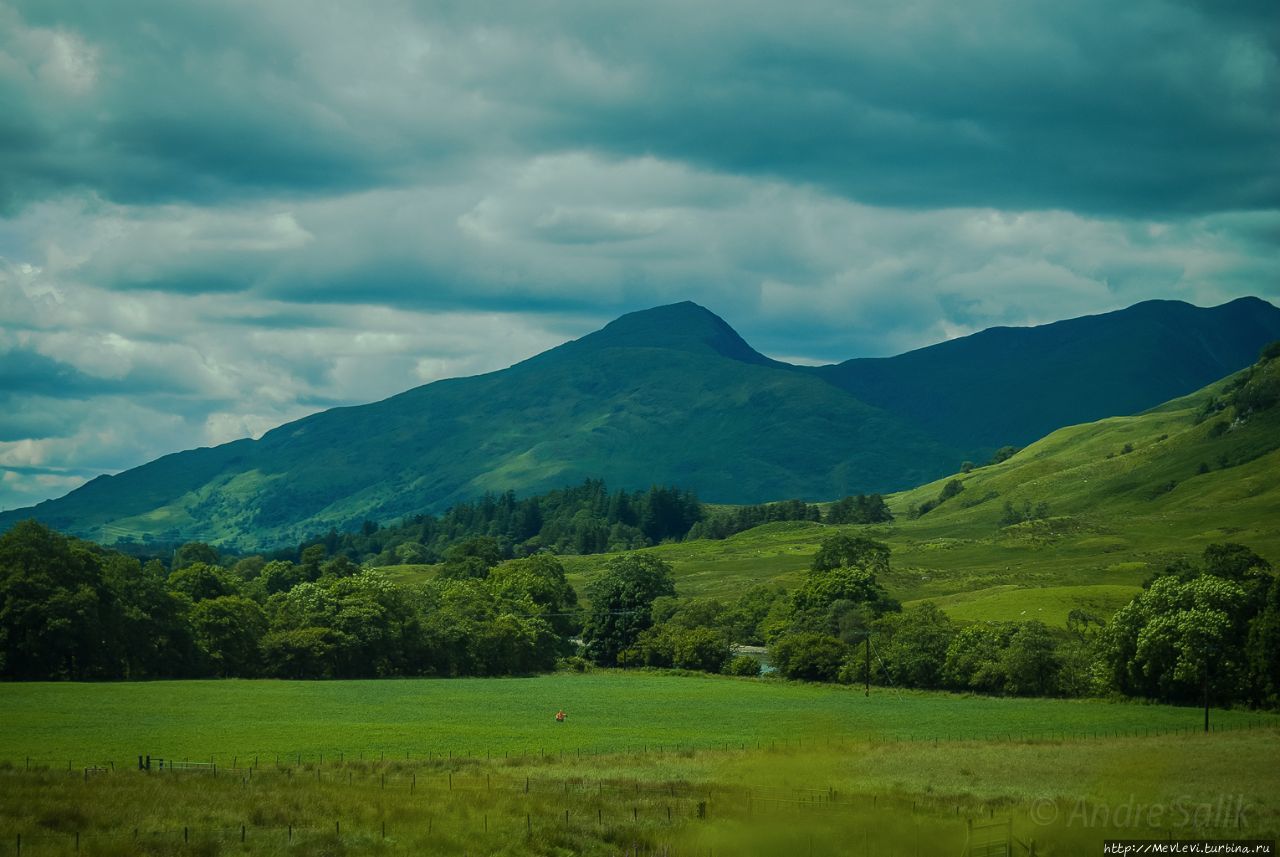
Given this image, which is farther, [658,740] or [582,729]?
[582,729]

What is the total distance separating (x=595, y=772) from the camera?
240 feet

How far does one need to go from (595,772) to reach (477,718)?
3849 centimetres

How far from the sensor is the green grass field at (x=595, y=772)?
4753 cm

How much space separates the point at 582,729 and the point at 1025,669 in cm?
5578

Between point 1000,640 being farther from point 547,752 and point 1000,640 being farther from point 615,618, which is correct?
point 547,752

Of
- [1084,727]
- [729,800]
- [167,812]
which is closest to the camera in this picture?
[167,812]

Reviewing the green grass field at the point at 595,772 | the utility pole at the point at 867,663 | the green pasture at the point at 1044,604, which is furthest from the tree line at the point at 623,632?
the green pasture at the point at 1044,604

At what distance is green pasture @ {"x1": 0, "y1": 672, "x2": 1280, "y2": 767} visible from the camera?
84000mm

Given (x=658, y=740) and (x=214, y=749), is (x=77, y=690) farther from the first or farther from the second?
(x=658, y=740)

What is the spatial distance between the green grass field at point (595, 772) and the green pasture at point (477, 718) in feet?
1.57

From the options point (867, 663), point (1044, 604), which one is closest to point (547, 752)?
point (867, 663)

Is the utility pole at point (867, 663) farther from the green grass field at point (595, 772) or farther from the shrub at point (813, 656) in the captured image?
the green grass field at point (595, 772)

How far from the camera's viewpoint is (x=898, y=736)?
299 ft

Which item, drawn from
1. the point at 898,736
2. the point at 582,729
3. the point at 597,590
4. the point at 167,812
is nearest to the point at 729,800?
the point at 167,812
